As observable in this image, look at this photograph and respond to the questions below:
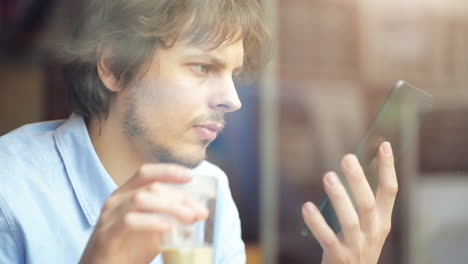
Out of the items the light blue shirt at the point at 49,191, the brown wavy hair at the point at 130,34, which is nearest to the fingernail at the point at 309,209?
the light blue shirt at the point at 49,191

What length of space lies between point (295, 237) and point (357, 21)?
0.65m

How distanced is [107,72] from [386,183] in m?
0.36

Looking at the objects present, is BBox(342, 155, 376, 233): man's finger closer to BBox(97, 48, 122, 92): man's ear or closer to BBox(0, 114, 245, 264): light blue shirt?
BBox(0, 114, 245, 264): light blue shirt

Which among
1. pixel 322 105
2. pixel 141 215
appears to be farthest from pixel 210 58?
pixel 322 105

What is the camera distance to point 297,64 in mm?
1772

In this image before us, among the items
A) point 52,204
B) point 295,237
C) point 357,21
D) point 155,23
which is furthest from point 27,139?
point 357,21

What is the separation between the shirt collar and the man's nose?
16cm

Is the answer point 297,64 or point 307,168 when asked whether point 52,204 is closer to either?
point 307,168

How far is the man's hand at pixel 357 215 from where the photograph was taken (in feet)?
2.06

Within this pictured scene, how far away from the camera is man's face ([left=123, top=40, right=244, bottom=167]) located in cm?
61

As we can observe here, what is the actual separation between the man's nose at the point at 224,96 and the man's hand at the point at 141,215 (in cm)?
18

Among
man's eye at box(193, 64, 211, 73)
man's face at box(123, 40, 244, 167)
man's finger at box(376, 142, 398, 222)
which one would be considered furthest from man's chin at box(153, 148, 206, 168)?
man's finger at box(376, 142, 398, 222)

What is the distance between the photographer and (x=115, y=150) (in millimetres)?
666

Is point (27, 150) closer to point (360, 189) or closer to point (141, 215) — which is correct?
point (141, 215)
